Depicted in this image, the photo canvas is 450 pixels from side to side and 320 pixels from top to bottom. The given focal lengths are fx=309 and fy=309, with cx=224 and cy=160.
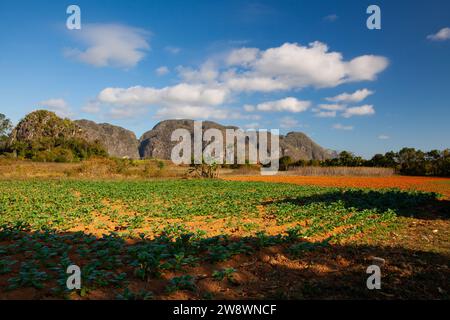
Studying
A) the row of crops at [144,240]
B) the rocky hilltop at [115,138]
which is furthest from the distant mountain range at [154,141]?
the row of crops at [144,240]

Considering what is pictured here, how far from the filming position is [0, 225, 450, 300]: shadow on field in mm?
4715

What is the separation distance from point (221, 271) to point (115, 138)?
589 feet

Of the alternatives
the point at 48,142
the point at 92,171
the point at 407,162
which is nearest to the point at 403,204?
the point at 92,171

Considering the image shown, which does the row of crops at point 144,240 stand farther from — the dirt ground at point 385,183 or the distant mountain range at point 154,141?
the distant mountain range at point 154,141

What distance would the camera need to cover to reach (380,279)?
539 centimetres

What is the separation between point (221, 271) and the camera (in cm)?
533

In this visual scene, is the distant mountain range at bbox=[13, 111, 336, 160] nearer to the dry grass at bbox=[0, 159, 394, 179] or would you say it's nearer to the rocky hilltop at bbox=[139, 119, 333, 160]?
the rocky hilltop at bbox=[139, 119, 333, 160]

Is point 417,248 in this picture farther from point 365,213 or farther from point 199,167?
point 199,167

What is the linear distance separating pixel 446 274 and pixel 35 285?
711 centimetres

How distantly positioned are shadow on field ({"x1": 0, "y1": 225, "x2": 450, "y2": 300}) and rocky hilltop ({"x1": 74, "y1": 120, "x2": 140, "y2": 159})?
165 m

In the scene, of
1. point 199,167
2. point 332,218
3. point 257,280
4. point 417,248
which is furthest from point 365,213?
point 199,167

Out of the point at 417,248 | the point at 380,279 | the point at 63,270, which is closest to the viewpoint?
the point at 63,270
